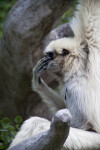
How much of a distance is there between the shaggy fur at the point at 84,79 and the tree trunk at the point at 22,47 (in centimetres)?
148

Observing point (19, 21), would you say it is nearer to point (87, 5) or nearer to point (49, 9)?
point (49, 9)

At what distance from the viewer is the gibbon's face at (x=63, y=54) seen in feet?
18.3

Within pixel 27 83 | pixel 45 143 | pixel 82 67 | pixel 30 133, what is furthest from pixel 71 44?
pixel 27 83

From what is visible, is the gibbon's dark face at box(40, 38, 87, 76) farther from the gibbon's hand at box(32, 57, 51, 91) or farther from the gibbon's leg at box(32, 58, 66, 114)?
the gibbon's leg at box(32, 58, 66, 114)

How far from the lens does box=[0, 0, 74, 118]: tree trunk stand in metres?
7.12

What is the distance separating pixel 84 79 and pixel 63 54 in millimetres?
637

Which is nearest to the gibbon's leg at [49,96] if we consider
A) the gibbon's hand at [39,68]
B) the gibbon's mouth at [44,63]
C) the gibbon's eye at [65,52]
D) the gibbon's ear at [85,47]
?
the gibbon's hand at [39,68]

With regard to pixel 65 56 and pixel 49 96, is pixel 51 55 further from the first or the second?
pixel 49 96

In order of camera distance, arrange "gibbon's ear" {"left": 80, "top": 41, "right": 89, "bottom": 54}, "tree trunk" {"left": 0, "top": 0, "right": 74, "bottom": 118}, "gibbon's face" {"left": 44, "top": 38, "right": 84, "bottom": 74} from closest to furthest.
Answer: "gibbon's ear" {"left": 80, "top": 41, "right": 89, "bottom": 54} → "gibbon's face" {"left": 44, "top": 38, "right": 84, "bottom": 74} → "tree trunk" {"left": 0, "top": 0, "right": 74, "bottom": 118}

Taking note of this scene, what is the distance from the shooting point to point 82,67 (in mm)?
5465

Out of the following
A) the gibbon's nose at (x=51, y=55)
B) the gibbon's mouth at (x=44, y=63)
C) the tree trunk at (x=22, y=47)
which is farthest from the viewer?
the tree trunk at (x=22, y=47)

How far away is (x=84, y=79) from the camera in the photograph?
17.5ft

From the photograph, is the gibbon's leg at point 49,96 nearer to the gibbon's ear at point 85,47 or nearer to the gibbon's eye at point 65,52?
the gibbon's eye at point 65,52

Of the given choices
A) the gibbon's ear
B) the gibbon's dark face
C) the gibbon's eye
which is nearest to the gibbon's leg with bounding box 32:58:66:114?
the gibbon's dark face
